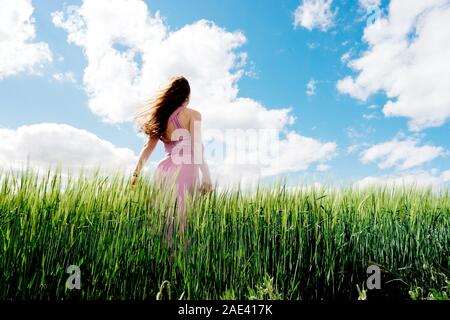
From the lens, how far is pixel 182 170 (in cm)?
437

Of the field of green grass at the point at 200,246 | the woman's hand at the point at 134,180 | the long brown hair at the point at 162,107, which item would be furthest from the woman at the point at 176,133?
the field of green grass at the point at 200,246

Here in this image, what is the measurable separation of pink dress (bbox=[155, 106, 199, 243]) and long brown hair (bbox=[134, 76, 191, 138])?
0.33ft

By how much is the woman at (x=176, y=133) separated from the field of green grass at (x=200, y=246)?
63cm

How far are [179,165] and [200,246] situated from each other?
1290 millimetres

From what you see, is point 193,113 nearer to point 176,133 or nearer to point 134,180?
point 176,133

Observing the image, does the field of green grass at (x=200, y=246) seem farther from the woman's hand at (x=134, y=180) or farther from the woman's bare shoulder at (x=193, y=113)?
the woman's bare shoulder at (x=193, y=113)

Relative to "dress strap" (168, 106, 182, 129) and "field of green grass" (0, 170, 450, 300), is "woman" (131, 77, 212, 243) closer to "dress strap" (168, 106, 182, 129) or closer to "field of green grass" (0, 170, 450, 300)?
"dress strap" (168, 106, 182, 129)

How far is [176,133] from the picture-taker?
4648 millimetres

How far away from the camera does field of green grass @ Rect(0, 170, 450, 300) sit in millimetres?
3127

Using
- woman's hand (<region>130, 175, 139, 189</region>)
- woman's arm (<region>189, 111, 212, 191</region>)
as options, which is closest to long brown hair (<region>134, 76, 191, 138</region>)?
woman's arm (<region>189, 111, 212, 191</region>)

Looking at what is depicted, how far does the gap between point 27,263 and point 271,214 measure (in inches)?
78.9

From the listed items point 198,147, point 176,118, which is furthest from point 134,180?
point 176,118
